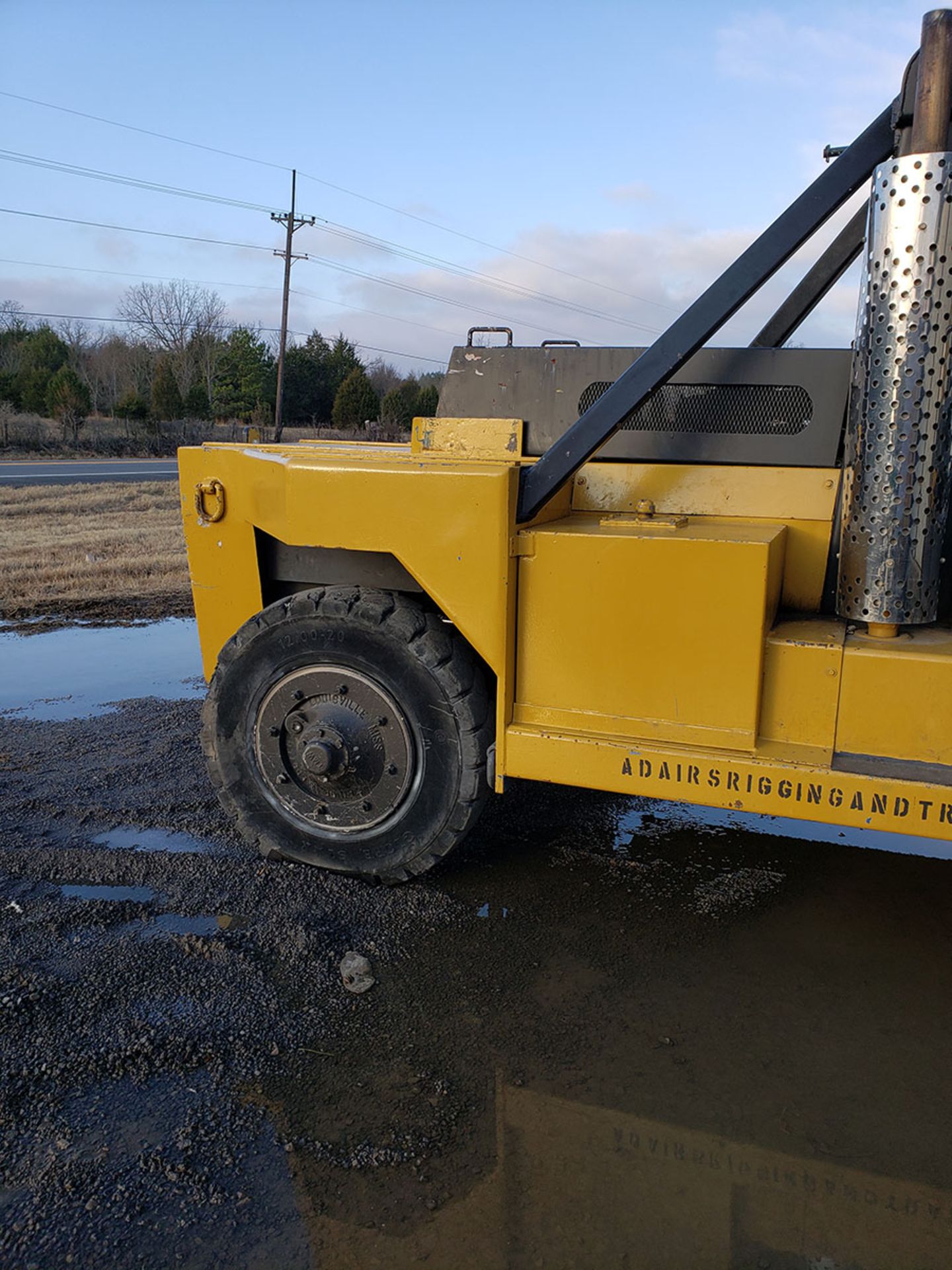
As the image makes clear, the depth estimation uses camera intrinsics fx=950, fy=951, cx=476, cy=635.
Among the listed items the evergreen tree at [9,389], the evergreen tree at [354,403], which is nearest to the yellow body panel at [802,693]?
the evergreen tree at [9,389]

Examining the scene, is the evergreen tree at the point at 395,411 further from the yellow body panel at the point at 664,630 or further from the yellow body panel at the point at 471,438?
the yellow body panel at the point at 664,630

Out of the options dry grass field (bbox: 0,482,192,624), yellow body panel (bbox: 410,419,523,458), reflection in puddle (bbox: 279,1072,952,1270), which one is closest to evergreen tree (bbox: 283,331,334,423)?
dry grass field (bbox: 0,482,192,624)

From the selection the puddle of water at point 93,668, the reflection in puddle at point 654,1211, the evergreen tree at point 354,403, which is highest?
the evergreen tree at point 354,403

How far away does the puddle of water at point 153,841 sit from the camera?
3.71 m

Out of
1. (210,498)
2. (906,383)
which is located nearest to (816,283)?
(906,383)

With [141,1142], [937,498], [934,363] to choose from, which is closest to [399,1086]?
[141,1142]

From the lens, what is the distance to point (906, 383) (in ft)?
8.68

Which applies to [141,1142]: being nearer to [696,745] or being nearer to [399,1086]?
[399,1086]

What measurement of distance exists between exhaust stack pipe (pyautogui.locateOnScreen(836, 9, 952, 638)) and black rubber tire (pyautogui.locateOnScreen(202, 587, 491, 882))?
1.29m

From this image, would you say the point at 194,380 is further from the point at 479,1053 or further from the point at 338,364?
the point at 479,1053

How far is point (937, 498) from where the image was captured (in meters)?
2.72

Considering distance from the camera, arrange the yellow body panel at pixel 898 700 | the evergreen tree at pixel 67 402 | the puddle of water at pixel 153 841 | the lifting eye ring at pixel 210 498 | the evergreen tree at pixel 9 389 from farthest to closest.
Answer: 1. the evergreen tree at pixel 9 389
2. the evergreen tree at pixel 67 402
3. the puddle of water at pixel 153 841
4. the lifting eye ring at pixel 210 498
5. the yellow body panel at pixel 898 700

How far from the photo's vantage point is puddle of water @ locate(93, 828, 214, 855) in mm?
3711

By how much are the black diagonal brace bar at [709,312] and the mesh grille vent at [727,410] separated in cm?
29
